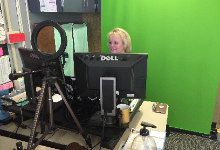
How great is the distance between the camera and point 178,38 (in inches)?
89.5

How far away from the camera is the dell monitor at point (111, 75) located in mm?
1213

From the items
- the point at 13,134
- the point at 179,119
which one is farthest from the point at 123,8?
the point at 13,134

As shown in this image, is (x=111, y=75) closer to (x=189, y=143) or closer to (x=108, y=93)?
(x=108, y=93)

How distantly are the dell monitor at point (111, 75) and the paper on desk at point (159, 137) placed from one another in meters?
0.28

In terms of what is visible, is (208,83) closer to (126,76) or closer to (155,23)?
(155,23)

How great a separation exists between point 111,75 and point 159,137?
0.55 meters

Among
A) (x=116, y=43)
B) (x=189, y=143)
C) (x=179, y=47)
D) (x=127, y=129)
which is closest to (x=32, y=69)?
(x=127, y=129)

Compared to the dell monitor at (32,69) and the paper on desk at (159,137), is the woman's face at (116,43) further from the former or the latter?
the paper on desk at (159,137)

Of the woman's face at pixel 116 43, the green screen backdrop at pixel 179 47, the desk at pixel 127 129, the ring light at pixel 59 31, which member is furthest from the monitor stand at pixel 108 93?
the green screen backdrop at pixel 179 47

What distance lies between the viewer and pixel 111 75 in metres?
1.27

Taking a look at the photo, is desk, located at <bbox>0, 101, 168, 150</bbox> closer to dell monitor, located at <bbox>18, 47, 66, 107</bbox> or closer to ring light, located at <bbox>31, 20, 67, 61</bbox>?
dell monitor, located at <bbox>18, 47, 66, 107</bbox>

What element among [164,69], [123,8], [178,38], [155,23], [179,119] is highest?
[123,8]

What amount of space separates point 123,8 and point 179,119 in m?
1.75

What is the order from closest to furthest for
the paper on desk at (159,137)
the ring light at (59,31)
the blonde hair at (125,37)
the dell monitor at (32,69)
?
the ring light at (59,31)
the paper on desk at (159,137)
the dell monitor at (32,69)
the blonde hair at (125,37)
